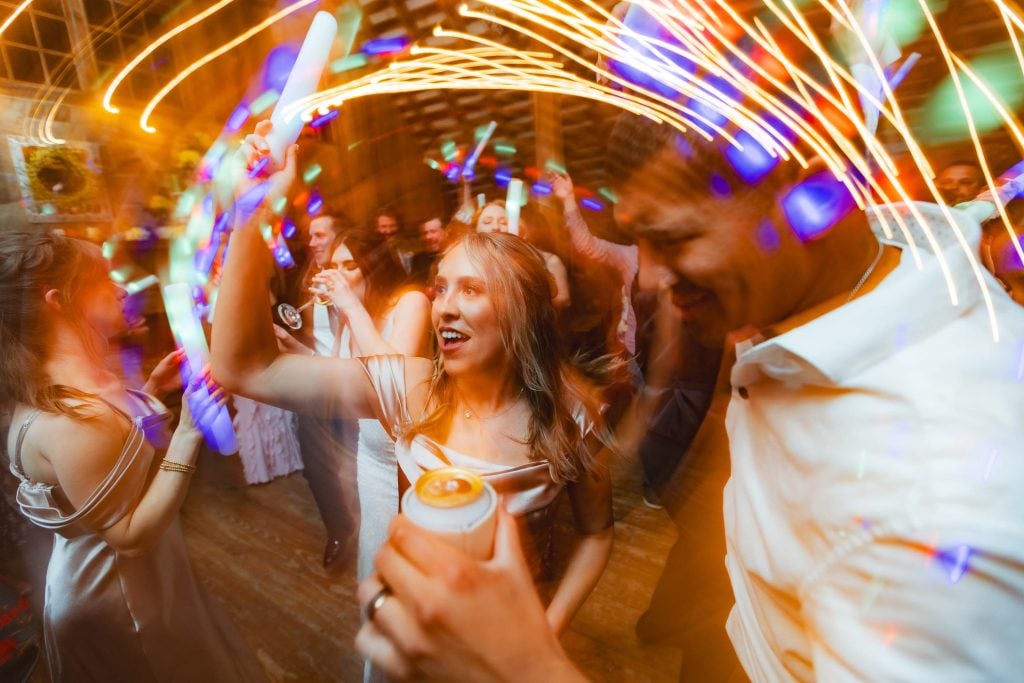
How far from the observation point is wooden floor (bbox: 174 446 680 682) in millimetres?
1036

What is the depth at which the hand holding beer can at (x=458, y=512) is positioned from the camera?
54 centimetres

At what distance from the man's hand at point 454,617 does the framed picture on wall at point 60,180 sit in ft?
2.78

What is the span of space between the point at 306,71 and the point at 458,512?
0.70m

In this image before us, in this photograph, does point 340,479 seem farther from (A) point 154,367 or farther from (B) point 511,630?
(B) point 511,630

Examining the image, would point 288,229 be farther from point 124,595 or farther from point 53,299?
point 124,595

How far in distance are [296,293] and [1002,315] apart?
1216 mm

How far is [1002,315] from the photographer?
0.62 m

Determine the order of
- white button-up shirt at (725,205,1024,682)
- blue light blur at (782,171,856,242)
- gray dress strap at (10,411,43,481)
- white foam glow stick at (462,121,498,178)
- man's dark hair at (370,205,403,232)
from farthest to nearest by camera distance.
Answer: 1. white foam glow stick at (462,121,498,178)
2. man's dark hair at (370,205,403,232)
3. gray dress strap at (10,411,43,481)
4. blue light blur at (782,171,856,242)
5. white button-up shirt at (725,205,1024,682)

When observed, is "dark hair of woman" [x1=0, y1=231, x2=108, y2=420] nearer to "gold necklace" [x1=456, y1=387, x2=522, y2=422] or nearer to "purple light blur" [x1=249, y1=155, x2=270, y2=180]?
"purple light blur" [x1=249, y1=155, x2=270, y2=180]

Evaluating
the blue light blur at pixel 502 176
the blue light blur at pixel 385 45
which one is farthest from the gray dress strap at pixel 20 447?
the blue light blur at pixel 502 176

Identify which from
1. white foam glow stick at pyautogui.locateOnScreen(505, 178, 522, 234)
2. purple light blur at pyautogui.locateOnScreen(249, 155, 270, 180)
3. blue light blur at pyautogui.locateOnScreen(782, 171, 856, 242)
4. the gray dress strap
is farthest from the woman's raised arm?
blue light blur at pyautogui.locateOnScreen(782, 171, 856, 242)

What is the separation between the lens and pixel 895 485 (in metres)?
0.50

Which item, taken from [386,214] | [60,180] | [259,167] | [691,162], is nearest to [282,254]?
[259,167]

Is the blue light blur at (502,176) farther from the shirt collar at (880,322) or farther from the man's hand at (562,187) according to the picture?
the shirt collar at (880,322)
